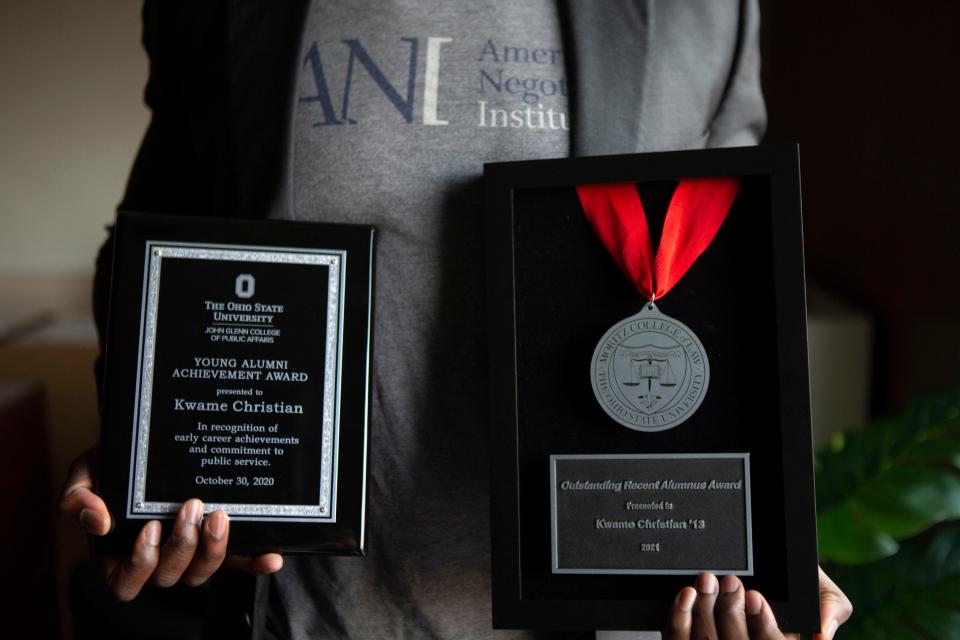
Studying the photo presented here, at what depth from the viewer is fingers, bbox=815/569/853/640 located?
60 cm

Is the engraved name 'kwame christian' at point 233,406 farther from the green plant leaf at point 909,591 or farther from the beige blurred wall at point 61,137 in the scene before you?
the beige blurred wall at point 61,137

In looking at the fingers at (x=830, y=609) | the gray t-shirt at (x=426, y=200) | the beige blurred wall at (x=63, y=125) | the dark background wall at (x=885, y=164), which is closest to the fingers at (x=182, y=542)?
the gray t-shirt at (x=426, y=200)

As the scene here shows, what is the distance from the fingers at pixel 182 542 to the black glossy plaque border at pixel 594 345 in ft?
0.73

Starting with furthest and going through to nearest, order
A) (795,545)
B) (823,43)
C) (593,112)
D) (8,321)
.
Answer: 1. (8,321)
2. (823,43)
3. (593,112)
4. (795,545)

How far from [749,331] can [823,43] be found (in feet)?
4.70

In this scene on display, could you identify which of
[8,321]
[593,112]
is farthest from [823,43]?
[8,321]

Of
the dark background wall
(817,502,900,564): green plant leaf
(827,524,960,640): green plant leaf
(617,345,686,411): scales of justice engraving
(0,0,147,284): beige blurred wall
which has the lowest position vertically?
(827,524,960,640): green plant leaf

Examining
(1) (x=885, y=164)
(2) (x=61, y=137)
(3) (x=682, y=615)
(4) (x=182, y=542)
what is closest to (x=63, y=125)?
(2) (x=61, y=137)

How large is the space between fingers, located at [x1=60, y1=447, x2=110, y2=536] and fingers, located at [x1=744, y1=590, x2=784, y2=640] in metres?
0.47

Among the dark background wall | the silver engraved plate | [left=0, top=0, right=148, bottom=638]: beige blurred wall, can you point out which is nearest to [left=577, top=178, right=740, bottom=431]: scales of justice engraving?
the silver engraved plate

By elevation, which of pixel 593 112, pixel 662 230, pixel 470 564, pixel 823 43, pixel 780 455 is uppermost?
pixel 823 43

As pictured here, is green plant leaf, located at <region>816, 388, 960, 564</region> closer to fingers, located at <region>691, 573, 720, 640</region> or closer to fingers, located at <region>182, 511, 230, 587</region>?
fingers, located at <region>691, 573, 720, 640</region>

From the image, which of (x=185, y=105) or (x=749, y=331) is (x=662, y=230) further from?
(x=185, y=105)

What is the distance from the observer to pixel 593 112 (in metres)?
0.69
